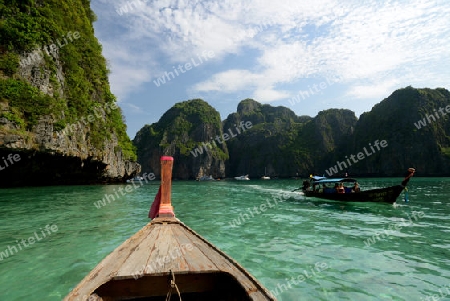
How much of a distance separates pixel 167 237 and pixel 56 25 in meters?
30.3

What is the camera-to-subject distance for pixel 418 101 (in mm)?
89562

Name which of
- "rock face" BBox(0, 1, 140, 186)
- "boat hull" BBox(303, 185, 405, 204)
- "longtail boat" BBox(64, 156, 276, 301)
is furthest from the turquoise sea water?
"rock face" BBox(0, 1, 140, 186)

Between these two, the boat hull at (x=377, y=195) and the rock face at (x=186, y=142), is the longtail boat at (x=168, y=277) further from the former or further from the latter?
the rock face at (x=186, y=142)

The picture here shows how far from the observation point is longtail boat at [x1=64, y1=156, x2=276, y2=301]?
8.79 feet

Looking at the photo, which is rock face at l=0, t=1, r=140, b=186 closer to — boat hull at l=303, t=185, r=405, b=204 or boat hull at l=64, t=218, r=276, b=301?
boat hull at l=64, t=218, r=276, b=301

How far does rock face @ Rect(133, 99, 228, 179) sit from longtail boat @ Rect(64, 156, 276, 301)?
114 m

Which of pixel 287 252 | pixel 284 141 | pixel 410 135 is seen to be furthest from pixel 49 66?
pixel 284 141

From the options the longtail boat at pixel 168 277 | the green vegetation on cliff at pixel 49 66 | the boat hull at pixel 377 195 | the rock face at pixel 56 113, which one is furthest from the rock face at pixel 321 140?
the longtail boat at pixel 168 277

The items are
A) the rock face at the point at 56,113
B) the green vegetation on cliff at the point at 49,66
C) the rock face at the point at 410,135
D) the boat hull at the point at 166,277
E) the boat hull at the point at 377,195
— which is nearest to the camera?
the boat hull at the point at 166,277

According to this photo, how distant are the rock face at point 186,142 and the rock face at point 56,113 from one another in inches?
3324

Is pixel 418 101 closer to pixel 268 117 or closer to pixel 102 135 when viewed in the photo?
pixel 268 117

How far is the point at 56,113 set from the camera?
22422 millimetres

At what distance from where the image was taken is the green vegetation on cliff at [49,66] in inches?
771

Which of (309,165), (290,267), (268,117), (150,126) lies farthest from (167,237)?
(268,117)
